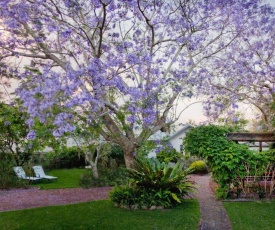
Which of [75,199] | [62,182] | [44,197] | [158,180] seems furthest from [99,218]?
[62,182]

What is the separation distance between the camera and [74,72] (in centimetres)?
699

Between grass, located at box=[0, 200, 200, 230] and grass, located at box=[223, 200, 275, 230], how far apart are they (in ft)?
2.87

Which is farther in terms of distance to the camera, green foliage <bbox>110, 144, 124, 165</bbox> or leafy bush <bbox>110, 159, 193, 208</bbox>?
green foliage <bbox>110, 144, 124, 165</bbox>

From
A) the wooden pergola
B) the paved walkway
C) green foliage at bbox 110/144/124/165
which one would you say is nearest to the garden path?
the paved walkway

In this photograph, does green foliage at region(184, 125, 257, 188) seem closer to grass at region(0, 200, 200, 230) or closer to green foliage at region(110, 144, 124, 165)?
grass at region(0, 200, 200, 230)

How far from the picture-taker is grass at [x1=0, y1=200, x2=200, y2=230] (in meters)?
7.61

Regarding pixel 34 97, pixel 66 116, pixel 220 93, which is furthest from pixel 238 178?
pixel 34 97

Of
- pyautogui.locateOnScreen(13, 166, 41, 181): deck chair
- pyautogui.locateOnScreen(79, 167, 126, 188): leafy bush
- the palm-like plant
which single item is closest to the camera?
the palm-like plant

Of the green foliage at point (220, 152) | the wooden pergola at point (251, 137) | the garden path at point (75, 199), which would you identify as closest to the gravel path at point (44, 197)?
the garden path at point (75, 199)

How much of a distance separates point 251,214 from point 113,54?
5.19 metres

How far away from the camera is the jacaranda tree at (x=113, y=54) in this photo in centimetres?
713

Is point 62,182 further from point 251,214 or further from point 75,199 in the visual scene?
point 251,214

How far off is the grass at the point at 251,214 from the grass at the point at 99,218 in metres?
0.88

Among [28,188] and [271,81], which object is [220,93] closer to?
[271,81]
